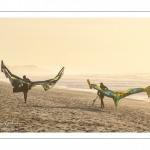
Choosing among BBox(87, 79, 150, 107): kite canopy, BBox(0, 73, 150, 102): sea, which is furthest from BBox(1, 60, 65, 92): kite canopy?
BBox(87, 79, 150, 107): kite canopy

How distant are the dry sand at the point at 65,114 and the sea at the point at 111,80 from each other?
0.14 metres

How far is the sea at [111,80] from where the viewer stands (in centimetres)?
564

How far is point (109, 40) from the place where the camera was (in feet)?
18.9

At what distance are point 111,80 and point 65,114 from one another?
1299 mm

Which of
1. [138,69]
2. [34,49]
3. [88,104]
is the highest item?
[34,49]

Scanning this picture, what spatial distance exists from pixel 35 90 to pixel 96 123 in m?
1.56

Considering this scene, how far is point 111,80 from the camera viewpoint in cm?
575

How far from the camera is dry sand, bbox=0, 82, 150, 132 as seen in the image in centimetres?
554

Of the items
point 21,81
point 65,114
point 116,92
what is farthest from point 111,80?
point 21,81

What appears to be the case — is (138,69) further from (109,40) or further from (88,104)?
(88,104)

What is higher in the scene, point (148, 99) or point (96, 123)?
point (148, 99)

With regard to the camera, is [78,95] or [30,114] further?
[78,95]

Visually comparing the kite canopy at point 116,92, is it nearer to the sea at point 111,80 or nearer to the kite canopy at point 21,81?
the sea at point 111,80

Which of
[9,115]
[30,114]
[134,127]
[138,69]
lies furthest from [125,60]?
[9,115]
